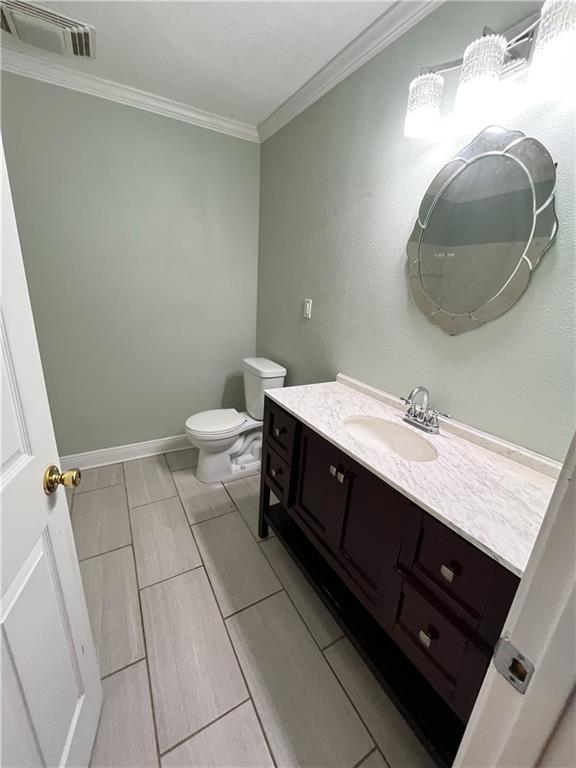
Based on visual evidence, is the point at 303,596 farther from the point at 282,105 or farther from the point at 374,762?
the point at 282,105

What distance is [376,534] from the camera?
1.00 meters

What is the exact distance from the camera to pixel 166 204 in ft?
6.88

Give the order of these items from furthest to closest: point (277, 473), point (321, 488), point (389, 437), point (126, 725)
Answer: point (277, 473), point (389, 437), point (321, 488), point (126, 725)

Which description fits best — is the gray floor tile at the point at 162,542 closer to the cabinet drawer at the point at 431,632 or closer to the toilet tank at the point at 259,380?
the toilet tank at the point at 259,380

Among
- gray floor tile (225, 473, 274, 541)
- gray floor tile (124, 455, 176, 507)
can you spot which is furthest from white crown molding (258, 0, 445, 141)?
gray floor tile (124, 455, 176, 507)

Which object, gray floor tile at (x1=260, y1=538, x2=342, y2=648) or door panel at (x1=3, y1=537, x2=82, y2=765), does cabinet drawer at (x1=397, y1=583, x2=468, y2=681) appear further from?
door panel at (x1=3, y1=537, x2=82, y2=765)

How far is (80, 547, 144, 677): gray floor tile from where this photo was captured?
1177mm

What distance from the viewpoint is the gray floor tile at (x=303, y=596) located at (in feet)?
4.23

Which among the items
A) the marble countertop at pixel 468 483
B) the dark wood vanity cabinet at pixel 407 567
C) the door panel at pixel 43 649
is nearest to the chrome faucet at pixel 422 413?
the marble countertop at pixel 468 483

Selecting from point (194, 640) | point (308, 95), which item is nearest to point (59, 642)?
point (194, 640)

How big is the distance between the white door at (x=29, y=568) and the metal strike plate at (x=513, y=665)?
0.78 metres

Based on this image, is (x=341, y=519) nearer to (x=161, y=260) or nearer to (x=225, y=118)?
(x=161, y=260)

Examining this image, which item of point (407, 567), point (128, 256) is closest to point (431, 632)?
point (407, 567)

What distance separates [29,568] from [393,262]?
5.25 ft
